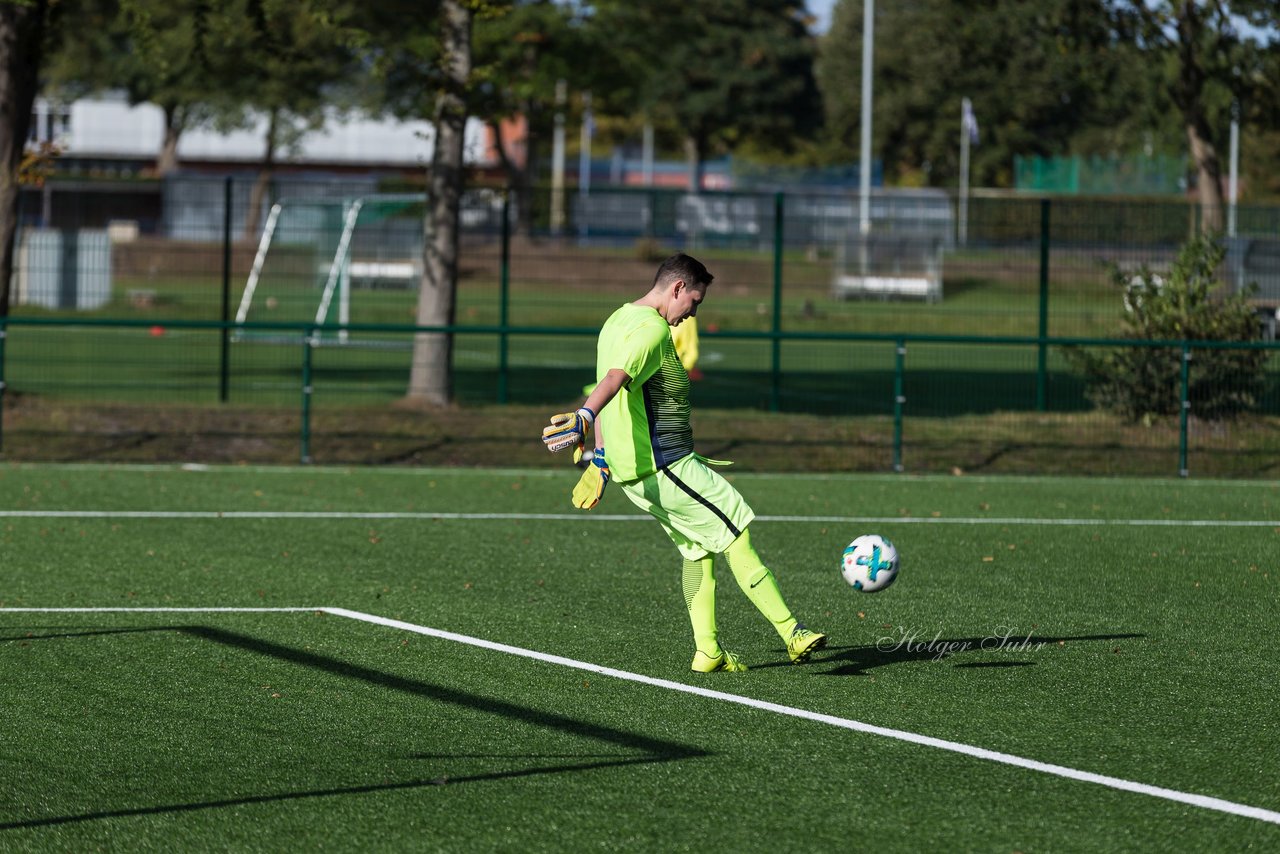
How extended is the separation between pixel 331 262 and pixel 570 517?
17.0 m

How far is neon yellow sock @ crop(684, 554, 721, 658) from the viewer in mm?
8023

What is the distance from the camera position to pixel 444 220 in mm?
20219

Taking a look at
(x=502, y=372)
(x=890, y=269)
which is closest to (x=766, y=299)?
(x=890, y=269)

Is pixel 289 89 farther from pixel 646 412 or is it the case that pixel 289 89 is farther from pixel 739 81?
pixel 646 412

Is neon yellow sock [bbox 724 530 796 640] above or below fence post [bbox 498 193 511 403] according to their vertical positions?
below

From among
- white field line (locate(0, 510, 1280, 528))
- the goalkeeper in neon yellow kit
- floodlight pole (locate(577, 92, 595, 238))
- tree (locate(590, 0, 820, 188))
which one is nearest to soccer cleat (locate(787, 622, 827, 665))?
the goalkeeper in neon yellow kit

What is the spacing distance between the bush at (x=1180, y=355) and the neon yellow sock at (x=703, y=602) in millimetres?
11400

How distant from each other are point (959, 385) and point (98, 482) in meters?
12.1

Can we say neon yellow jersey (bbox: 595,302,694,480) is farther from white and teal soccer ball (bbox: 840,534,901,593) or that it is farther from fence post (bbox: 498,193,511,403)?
fence post (bbox: 498,193,511,403)

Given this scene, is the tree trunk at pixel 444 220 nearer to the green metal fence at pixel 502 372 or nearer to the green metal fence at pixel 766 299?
the green metal fence at pixel 502 372

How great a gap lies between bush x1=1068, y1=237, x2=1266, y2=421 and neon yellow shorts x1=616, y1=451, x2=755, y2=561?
37.6ft

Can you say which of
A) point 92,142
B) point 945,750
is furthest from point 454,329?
point 92,142

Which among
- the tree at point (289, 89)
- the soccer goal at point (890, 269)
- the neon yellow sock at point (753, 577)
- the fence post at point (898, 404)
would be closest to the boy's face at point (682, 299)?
the neon yellow sock at point (753, 577)

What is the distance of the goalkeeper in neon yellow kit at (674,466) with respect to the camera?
7.68m
